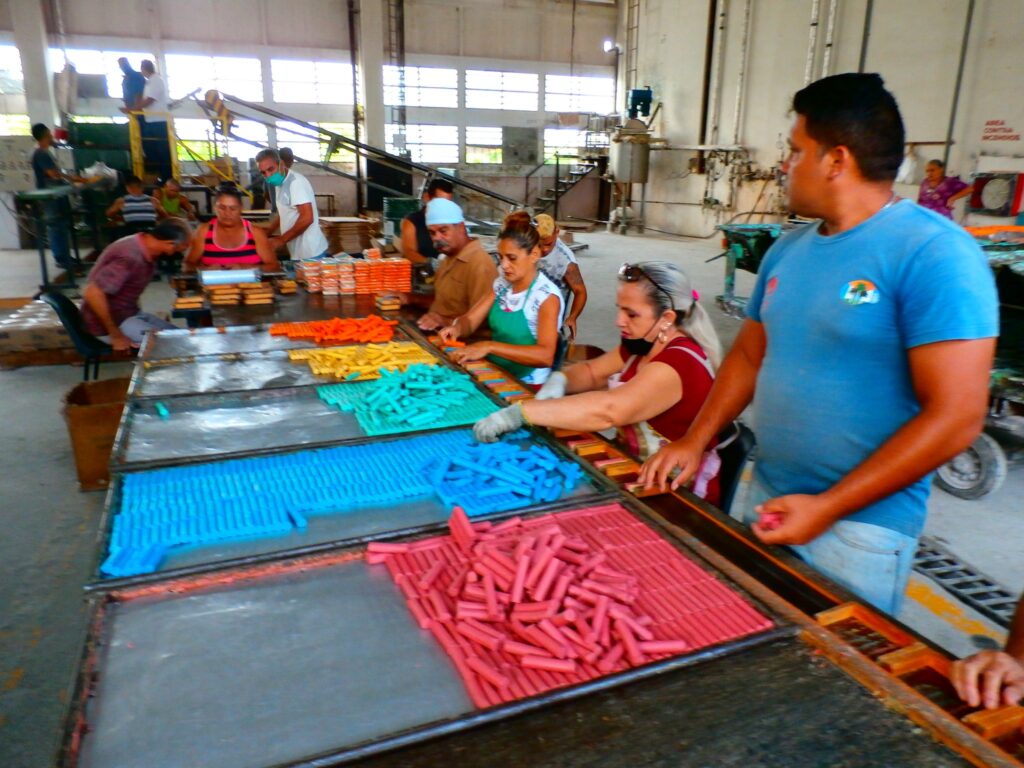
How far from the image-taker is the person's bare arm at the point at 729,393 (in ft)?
6.17

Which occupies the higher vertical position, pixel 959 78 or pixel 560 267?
pixel 959 78

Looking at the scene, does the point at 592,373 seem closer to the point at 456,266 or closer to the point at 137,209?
the point at 456,266

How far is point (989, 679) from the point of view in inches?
39.9

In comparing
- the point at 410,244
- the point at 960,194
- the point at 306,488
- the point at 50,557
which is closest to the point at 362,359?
the point at 306,488

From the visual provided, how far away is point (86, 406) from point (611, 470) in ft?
10.2

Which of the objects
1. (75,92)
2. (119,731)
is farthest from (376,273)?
(75,92)

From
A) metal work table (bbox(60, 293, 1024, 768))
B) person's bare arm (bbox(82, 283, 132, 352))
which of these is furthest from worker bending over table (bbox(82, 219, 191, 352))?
metal work table (bbox(60, 293, 1024, 768))

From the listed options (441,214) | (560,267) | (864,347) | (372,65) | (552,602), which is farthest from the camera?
(372,65)

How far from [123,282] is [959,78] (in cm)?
1102

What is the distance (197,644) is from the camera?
118 centimetres

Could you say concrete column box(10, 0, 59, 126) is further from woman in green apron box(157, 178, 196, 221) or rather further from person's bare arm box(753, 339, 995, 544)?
person's bare arm box(753, 339, 995, 544)

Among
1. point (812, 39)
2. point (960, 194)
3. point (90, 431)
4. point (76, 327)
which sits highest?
point (812, 39)

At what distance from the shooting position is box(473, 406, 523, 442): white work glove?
6.68ft

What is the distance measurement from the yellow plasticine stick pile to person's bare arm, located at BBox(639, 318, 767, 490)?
4.23 feet
